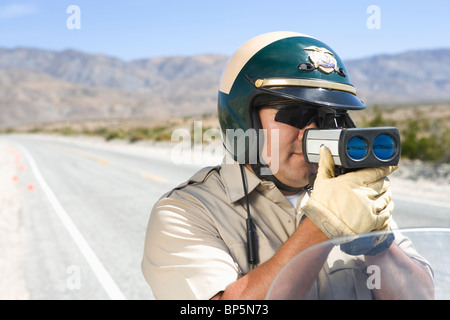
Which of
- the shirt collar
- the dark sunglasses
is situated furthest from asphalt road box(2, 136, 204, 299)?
the dark sunglasses

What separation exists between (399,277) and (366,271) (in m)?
0.09

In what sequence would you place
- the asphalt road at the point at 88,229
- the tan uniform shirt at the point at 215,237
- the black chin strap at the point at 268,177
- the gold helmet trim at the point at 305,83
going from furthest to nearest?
the asphalt road at the point at 88,229, the black chin strap at the point at 268,177, the gold helmet trim at the point at 305,83, the tan uniform shirt at the point at 215,237

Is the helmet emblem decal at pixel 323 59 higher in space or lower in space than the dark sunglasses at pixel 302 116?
higher

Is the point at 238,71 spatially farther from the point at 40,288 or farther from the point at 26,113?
the point at 26,113

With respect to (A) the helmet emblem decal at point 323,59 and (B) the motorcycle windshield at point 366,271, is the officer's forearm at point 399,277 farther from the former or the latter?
(A) the helmet emblem decal at point 323,59

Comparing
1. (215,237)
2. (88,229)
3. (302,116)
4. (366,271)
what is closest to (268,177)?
(302,116)

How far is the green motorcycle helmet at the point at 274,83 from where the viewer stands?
1.63m

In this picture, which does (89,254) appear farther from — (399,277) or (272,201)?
(399,277)

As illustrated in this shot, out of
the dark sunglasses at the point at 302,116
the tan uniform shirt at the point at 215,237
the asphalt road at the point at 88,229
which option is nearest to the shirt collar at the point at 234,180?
the tan uniform shirt at the point at 215,237

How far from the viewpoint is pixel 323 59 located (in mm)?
1709

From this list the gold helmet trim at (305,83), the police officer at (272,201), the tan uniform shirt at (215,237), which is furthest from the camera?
the gold helmet trim at (305,83)

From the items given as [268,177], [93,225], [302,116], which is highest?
[302,116]
